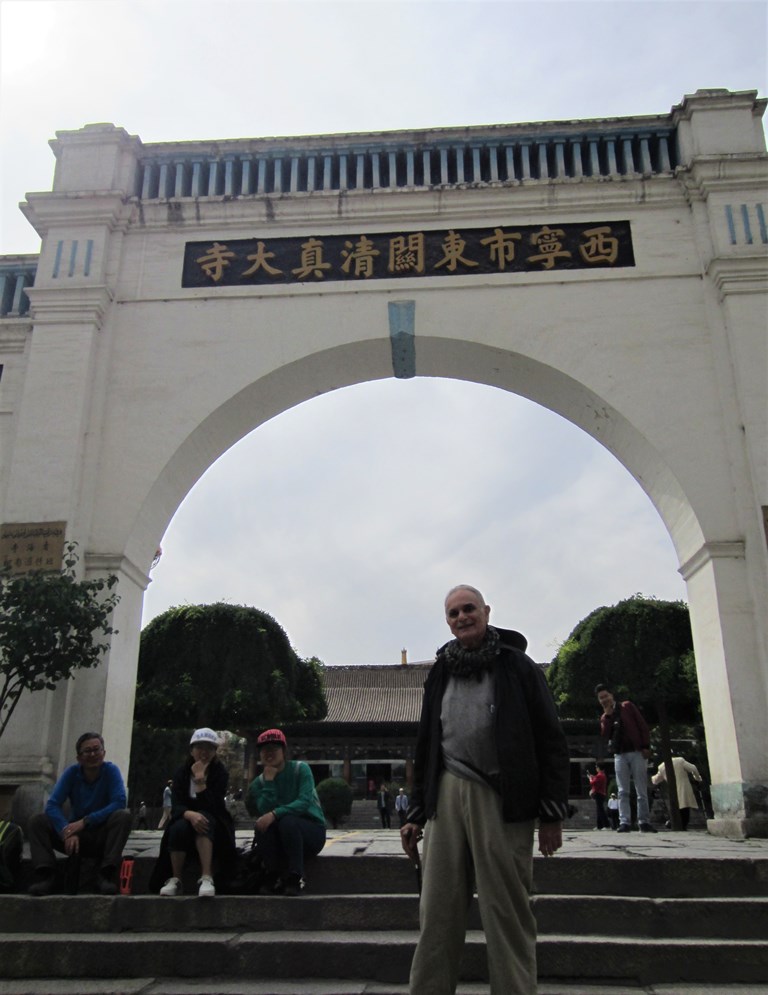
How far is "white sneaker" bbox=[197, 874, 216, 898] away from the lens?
3.92 m

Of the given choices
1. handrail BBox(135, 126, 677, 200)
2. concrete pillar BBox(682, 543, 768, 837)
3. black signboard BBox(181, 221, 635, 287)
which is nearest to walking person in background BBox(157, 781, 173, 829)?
concrete pillar BBox(682, 543, 768, 837)

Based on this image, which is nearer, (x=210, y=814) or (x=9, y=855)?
(x=210, y=814)

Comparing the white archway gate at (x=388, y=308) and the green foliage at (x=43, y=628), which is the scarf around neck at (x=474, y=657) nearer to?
the green foliage at (x=43, y=628)

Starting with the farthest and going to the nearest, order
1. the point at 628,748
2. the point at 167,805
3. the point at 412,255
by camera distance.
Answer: the point at 167,805
the point at 412,255
the point at 628,748

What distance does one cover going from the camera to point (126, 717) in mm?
7098

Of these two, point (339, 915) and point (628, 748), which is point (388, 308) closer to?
point (628, 748)

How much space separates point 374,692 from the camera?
104 ft

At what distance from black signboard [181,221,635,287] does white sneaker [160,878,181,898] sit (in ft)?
18.1

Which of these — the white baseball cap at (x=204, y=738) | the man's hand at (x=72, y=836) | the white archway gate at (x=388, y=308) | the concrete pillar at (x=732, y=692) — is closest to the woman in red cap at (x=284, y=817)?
the white baseball cap at (x=204, y=738)

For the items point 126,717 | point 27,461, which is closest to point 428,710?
point 126,717

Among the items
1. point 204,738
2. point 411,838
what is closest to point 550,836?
point 411,838

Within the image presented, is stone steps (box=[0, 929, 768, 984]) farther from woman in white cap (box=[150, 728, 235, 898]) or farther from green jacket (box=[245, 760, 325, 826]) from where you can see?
green jacket (box=[245, 760, 325, 826])

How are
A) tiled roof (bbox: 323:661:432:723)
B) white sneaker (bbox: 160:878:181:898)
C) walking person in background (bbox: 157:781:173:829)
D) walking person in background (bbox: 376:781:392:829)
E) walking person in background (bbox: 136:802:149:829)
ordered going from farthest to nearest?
tiled roof (bbox: 323:661:432:723) < walking person in background (bbox: 376:781:392:829) < walking person in background (bbox: 136:802:149:829) < walking person in background (bbox: 157:781:173:829) < white sneaker (bbox: 160:878:181:898)

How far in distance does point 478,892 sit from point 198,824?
2.04 m
